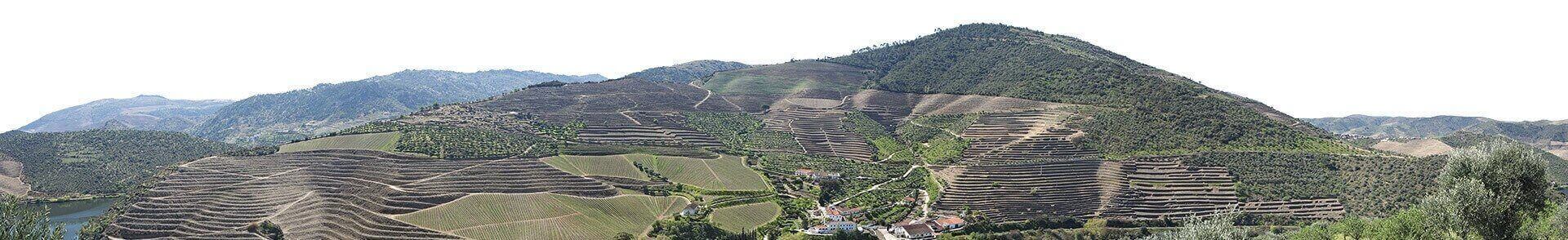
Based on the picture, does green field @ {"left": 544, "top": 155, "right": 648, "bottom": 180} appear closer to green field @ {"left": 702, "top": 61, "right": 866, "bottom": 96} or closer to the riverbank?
the riverbank

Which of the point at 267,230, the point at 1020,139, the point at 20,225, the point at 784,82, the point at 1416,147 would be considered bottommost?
the point at 267,230

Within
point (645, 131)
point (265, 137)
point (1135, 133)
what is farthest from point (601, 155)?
point (265, 137)

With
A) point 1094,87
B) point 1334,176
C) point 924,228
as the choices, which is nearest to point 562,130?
point 924,228

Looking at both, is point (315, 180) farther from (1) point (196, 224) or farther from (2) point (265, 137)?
(2) point (265, 137)

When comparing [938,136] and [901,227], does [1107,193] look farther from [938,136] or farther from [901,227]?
[938,136]

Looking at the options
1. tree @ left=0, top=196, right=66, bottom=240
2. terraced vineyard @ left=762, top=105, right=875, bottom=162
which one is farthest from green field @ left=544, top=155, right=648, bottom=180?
tree @ left=0, top=196, right=66, bottom=240
